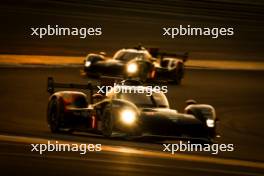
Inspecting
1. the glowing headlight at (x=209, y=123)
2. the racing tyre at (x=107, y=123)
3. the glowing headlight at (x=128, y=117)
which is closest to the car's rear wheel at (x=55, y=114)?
the racing tyre at (x=107, y=123)

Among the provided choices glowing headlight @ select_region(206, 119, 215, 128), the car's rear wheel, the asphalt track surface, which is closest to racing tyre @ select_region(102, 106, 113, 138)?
the asphalt track surface

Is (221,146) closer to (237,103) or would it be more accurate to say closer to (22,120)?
(22,120)

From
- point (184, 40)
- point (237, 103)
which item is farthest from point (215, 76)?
point (184, 40)

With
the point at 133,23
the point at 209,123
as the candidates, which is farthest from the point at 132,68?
the point at 133,23

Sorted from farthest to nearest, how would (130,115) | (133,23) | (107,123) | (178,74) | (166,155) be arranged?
1. (133,23)
2. (178,74)
3. (107,123)
4. (130,115)
5. (166,155)

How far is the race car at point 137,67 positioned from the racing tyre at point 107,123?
10161 mm

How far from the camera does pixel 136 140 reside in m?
19.0

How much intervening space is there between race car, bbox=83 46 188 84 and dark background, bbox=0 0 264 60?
5.68 metres

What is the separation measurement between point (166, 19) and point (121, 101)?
2911cm

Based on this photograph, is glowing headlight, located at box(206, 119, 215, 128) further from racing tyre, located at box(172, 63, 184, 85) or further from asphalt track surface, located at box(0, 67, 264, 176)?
racing tyre, located at box(172, 63, 184, 85)

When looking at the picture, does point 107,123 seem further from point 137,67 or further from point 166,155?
point 137,67

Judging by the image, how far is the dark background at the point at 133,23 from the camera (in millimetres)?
38969

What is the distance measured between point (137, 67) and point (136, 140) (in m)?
10.9

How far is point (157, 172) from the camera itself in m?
14.3
